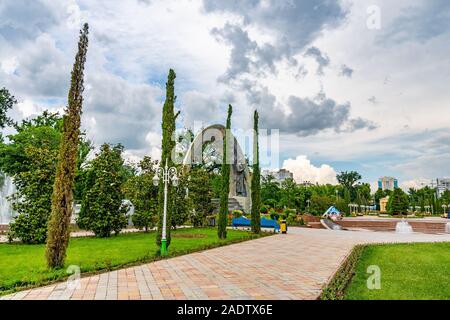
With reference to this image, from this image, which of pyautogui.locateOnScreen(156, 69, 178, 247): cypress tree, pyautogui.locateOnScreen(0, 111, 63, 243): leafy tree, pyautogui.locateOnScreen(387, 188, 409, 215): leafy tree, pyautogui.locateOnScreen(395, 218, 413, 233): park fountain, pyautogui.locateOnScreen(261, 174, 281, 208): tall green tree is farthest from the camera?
pyautogui.locateOnScreen(261, 174, 281, 208): tall green tree

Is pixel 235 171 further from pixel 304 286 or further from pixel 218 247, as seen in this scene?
pixel 304 286

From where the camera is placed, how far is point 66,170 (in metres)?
8.45

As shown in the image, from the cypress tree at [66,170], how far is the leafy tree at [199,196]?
16141 millimetres

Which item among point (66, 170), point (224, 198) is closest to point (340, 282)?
point (66, 170)

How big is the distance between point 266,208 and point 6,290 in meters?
34.4

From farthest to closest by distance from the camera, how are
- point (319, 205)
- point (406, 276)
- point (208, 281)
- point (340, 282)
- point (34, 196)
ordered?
point (319, 205) → point (34, 196) → point (406, 276) → point (208, 281) → point (340, 282)

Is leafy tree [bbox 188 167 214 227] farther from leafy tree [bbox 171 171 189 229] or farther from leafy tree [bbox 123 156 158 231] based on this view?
leafy tree [bbox 123 156 158 231]

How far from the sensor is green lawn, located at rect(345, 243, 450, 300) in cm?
571

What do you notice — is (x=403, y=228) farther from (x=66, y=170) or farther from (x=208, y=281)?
(x=66, y=170)

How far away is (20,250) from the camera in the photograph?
11594mm

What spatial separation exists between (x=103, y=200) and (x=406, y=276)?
568 inches

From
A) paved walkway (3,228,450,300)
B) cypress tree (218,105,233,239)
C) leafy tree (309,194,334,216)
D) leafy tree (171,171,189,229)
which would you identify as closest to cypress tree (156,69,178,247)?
paved walkway (3,228,450,300)

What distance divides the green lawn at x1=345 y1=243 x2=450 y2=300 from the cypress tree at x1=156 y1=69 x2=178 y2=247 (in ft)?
20.4
